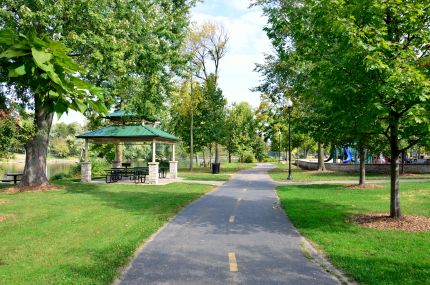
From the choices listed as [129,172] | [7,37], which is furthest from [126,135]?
[7,37]

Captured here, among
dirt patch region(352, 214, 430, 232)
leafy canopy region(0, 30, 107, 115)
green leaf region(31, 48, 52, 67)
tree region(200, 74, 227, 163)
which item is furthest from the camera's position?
tree region(200, 74, 227, 163)

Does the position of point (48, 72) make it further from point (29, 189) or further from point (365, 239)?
point (29, 189)

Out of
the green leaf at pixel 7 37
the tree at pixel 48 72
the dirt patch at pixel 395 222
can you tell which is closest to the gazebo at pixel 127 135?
the dirt patch at pixel 395 222

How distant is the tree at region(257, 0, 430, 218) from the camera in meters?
9.22

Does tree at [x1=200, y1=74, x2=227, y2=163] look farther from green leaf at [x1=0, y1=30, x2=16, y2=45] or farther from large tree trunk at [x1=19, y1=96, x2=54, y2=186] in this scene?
green leaf at [x1=0, y1=30, x2=16, y2=45]

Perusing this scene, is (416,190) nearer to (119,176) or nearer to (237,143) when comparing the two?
(119,176)

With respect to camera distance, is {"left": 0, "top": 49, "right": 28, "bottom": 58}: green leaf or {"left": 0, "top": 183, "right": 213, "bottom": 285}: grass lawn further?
{"left": 0, "top": 183, "right": 213, "bottom": 285}: grass lawn

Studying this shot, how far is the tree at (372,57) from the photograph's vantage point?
9.22 m

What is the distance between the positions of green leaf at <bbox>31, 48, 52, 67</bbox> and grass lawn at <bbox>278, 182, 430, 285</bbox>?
5795 mm

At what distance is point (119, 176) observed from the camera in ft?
96.7

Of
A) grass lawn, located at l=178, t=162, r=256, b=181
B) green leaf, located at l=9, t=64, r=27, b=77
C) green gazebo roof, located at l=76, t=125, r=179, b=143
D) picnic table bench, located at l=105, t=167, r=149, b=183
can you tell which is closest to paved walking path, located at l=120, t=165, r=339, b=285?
green leaf, located at l=9, t=64, r=27, b=77

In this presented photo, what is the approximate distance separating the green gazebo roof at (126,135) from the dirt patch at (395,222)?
57.4 feet

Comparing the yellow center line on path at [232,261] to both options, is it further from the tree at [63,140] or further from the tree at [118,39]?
the tree at [63,140]

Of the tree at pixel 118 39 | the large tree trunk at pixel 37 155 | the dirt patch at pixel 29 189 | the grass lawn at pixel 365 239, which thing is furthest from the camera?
the large tree trunk at pixel 37 155
